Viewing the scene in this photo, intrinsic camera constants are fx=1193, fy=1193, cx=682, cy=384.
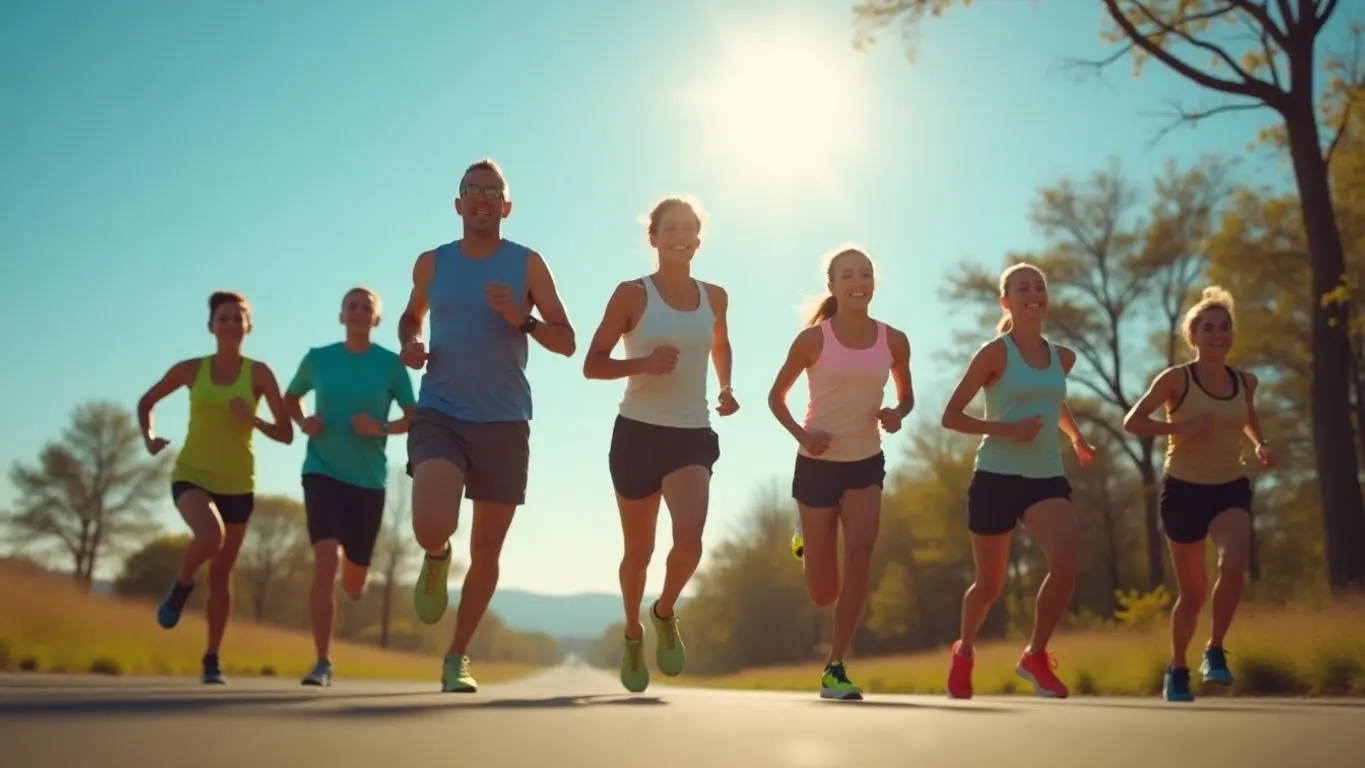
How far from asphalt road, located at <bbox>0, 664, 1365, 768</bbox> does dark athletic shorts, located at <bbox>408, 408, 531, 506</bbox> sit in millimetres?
1886

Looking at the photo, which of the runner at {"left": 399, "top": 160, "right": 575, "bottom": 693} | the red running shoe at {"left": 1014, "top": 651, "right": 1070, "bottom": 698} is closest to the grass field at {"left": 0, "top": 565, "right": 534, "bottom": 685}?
the runner at {"left": 399, "top": 160, "right": 575, "bottom": 693}

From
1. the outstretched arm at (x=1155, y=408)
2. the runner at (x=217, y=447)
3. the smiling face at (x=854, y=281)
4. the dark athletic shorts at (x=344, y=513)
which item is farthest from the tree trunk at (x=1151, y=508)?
the runner at (x=217, y=447)

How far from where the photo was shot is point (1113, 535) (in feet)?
115

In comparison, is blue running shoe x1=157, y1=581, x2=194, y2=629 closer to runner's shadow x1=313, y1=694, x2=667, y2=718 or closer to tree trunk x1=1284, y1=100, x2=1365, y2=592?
runner's shadow x1=313, y1=694, x2=667, y2=718

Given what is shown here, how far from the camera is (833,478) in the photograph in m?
6.96

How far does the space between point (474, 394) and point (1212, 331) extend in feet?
15.8

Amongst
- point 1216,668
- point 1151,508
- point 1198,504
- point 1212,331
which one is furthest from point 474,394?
point 1151,508

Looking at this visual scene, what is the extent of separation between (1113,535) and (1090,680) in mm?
26383

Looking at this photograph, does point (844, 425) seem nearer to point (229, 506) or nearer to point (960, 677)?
point (960, 677)

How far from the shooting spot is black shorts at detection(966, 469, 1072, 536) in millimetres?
7102

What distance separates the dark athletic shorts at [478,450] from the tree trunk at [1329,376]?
26.9ft

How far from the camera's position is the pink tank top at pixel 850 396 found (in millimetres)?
6965

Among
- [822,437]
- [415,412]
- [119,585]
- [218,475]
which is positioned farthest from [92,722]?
[119,585]

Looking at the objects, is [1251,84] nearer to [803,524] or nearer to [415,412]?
[803,524]
